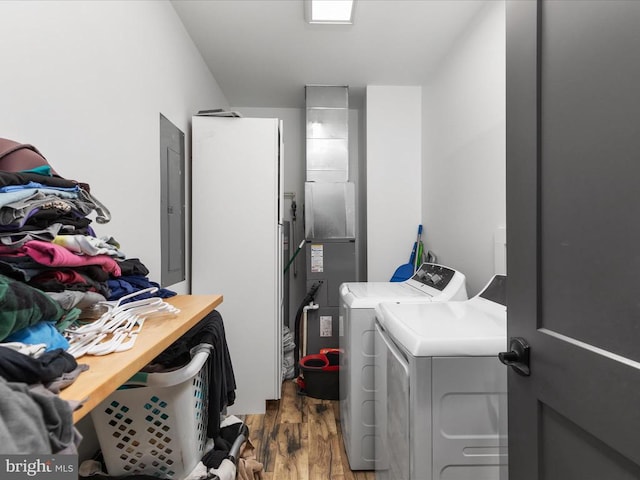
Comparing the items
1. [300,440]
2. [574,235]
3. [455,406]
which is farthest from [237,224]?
[574,235]

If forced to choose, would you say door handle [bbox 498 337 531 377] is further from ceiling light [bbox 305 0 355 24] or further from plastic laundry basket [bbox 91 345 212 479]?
ceiling light [bbox 305 0 355 24]

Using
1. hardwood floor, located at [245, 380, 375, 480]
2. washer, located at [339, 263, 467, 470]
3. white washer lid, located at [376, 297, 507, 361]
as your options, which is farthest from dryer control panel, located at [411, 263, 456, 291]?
hardwood floor, located at [245, 380, 375, 480]

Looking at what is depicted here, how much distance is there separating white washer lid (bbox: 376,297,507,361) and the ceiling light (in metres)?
1.78

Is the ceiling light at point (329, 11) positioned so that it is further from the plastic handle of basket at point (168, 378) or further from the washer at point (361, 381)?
the plastic handle of basket at point (168, 378)

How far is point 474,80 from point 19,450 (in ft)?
8.50

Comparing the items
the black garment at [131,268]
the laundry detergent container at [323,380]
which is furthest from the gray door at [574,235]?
the laundry detergent container at [323,380]

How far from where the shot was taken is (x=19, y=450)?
368 mm

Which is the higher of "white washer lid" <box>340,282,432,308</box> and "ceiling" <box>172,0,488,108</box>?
"ceiling" <box>172,0,488,108</box>

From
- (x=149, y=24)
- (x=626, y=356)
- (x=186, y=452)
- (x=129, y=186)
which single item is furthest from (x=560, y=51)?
(x=149, y=24)

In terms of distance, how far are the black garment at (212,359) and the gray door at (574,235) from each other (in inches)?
38.5

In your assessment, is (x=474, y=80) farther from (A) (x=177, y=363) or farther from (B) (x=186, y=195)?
(A) (x=177, y=363)

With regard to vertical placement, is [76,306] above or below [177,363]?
above

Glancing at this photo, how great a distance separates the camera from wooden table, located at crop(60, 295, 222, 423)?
50 centimetres

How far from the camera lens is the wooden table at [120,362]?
1.64 feet
